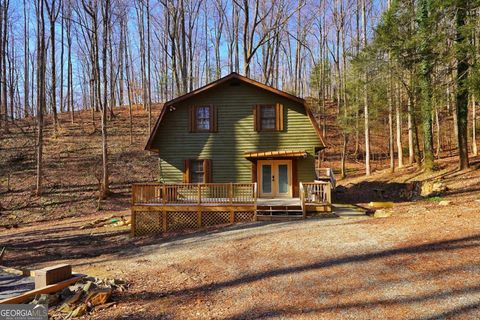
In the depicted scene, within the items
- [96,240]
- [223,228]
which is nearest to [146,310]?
[223,228]

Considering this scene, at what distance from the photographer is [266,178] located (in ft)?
50.0

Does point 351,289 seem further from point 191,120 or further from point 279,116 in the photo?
point 191,120

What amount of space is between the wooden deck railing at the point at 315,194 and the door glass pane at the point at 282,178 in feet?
5.81

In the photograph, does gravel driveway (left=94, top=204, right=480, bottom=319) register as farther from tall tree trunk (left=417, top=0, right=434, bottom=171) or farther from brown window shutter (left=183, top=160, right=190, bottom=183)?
tall tree trunk (left=417, top=0, right=434, bottom=171)

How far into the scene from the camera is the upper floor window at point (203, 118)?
15.4m

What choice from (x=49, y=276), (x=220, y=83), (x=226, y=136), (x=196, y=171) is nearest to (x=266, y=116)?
(x=226, y=136)

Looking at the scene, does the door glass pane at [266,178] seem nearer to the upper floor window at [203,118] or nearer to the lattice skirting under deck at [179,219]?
the lattice skirting under deck at [179,219]

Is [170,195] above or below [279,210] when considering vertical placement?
above

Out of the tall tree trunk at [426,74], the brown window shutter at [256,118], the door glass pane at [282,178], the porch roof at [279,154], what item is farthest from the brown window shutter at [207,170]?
the tall tree trunk at [426,74]

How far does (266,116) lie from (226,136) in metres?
2.11

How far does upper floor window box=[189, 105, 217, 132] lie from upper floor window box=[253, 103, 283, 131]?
78.1 inches

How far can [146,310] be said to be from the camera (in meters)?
5.41

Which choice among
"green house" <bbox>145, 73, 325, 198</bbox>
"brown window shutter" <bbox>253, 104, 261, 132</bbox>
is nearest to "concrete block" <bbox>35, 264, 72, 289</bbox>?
"green house" <bbox>145, 73, 325, 198</bbox>

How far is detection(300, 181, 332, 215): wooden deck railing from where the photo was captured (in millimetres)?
12469
